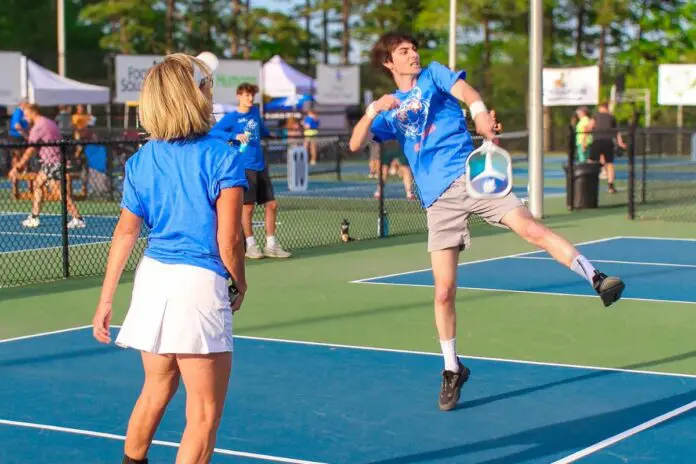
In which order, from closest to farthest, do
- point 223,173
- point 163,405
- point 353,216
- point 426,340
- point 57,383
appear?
1. point 223,173
2. point 163,405
3. point 57,383
4. point 426,340
5. point 353,216

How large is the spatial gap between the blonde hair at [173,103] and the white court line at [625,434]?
259 centimetres

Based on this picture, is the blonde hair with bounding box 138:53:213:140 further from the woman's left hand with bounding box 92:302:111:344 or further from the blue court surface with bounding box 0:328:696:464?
the blue court surface with bounding box 0:328:696:464

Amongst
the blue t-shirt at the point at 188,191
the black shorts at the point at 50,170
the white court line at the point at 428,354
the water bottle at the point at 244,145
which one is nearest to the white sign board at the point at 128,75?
the black shorts at the point at 50,170

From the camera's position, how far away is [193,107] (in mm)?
4852

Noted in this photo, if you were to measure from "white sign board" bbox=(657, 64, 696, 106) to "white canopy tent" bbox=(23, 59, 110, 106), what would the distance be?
A: 14.3 metres

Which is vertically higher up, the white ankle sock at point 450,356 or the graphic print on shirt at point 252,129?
the graphic print on shirt at point 252,129

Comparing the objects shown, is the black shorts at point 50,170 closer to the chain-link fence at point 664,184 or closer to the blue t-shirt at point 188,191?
the chain-link fence at point 664,184

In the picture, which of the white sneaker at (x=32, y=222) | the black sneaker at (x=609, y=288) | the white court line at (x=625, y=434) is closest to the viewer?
the white court line at (x=625, y=434)

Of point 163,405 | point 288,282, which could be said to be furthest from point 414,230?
point 163,405

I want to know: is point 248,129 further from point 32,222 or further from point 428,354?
point 32,222

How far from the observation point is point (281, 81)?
41688mm

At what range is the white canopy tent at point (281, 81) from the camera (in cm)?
4166

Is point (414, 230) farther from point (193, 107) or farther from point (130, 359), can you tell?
point (193, 107)

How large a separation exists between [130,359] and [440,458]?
10.4 feet
